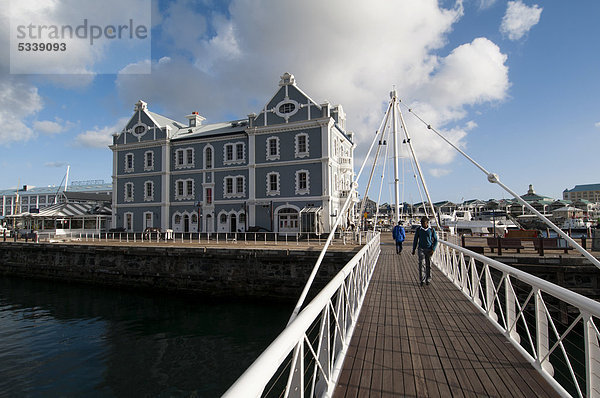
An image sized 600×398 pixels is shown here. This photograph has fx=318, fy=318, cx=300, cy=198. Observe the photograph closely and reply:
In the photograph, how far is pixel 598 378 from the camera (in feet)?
10.1

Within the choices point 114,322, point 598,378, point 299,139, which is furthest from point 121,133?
point 598,378

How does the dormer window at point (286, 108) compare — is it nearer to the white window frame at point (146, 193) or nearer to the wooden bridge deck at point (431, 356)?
the white window frame at point (146, 193)

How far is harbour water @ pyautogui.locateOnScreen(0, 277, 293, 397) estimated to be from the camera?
855 cm

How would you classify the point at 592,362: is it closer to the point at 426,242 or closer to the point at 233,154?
the point at 426,242

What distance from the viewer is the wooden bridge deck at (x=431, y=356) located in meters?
3.77

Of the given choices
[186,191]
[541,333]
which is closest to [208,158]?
[186,191]

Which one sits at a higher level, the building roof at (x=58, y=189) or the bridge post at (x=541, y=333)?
the building roof at (x=58, y=189)

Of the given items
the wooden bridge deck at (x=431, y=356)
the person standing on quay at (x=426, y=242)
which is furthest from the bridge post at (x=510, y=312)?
the person standing on quay at (x=426, y=242)

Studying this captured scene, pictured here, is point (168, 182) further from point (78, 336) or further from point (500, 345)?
point (500, 345)

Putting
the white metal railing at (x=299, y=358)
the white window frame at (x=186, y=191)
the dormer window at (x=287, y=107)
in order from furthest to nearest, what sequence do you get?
the white window frame at (x=186, y=191)
the dormer window at (x=287, y=107)
the white metal railing at (x=299, y=358)

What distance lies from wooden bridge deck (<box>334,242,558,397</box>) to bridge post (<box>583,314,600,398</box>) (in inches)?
23.8

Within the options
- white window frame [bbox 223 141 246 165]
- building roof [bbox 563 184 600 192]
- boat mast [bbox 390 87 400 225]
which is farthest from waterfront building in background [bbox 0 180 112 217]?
building roof [bbox 563 184 600 192]

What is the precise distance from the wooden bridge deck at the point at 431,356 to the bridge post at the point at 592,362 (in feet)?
1.98

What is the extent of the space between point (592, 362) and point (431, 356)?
75.7 inches
